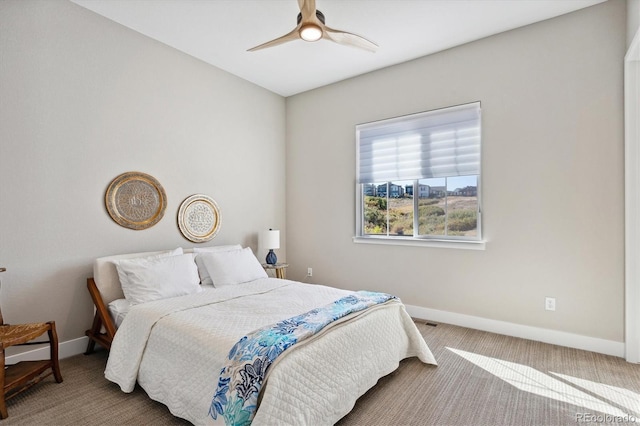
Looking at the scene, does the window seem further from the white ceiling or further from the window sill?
the white ceiling

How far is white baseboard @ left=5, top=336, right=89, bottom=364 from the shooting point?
2616 mm

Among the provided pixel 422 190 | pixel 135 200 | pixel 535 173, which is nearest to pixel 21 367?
pixel 135 200

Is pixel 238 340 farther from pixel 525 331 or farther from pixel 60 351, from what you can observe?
pixel 525 331

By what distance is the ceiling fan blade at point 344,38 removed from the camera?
2.49 m

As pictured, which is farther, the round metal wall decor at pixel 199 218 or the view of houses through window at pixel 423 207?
the round metal wall decor at pixel 199 218

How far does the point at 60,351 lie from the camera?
2.83 m

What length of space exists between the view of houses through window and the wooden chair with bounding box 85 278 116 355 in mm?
2919

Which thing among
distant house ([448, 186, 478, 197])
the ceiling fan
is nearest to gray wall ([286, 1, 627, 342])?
distant house ([448, 186, 478, 197])

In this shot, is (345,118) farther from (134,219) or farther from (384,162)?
(134,219)

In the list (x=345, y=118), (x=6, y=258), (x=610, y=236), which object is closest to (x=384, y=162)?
(x=345, y=118)

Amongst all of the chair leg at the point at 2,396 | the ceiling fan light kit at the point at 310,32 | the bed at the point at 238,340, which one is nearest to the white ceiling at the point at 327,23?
the ceiling fan light kit at the point at 310,32

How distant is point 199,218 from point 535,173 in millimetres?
3512

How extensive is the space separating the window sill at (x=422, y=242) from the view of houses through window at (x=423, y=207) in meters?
0.10

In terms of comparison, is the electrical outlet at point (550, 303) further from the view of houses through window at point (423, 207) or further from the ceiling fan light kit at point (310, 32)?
the ceiling fan light kit at point (310, 32)
